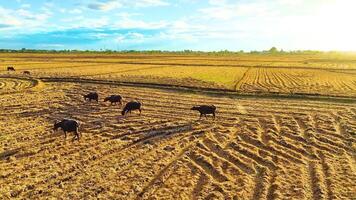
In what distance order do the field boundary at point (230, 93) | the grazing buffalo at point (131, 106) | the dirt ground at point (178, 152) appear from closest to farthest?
the dirt ground at point (178, 152)
the grazing buffalo at point (131, 106)
the field boundary at point (230, 93)

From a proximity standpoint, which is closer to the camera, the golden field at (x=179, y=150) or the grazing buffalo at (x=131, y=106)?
the golden field at (x=179, y=150)

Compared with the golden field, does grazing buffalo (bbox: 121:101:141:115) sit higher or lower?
higher

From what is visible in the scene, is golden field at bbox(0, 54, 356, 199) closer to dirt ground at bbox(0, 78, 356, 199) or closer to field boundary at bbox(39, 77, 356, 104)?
dirt ground at bbox(0, 78, 356, 199)

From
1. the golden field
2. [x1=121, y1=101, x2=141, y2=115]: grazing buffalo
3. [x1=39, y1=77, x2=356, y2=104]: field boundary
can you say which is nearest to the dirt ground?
the golden field

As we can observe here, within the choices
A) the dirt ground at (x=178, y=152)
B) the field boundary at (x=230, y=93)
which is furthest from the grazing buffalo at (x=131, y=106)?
the field boundary at (x=230, y=93)

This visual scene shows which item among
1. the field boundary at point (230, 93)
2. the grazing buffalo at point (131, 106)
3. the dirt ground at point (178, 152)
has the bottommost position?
the dirt ground at point (178, 152)

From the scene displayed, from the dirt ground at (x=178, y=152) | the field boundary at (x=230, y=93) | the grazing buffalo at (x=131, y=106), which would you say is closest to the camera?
the dirt ground at (x=178, y=152)

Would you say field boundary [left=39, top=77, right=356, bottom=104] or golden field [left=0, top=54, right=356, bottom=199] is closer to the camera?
golden field [left=0, top=54, right=356, bottom=199]

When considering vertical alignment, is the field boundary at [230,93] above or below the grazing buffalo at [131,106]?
below

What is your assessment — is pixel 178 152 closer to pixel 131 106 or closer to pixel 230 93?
pixel 131 106

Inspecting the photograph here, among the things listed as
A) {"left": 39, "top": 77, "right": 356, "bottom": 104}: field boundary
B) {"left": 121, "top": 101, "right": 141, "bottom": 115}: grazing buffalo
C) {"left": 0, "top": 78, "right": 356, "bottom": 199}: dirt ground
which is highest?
{"left": 121, "top": 101, "right": 141, "bottom": 115}: grazing buffalo

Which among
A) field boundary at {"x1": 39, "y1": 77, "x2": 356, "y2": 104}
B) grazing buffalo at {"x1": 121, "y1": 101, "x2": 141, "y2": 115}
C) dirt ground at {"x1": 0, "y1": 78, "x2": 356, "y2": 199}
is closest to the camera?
dirt ground at {"x1": 0, "y1": 78, "x2": 356, "y2": 199}

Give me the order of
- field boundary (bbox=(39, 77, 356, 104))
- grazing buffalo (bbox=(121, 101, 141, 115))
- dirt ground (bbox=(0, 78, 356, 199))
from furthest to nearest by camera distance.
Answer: field boundary (bbox=(39, 77, 356, 104)), grazing buffalo (bbox=(121, 101, 141, 115)), dirt ground (bbox=(0, 78, 356, 199))

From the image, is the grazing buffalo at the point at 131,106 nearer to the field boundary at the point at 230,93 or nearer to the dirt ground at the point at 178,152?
the dirt ground at the point at 178,152
